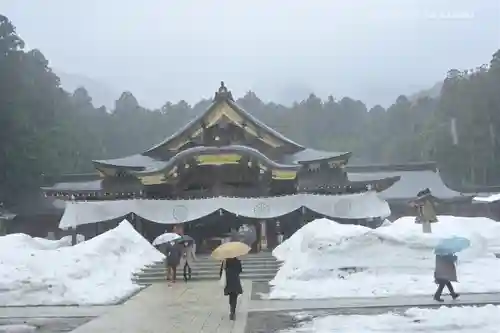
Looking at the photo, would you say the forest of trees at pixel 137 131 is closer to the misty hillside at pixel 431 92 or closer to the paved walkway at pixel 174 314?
the misty hillside at pixel 431 92

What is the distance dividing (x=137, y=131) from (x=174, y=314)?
66.7 metres

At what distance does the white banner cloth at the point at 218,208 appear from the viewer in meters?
25.2

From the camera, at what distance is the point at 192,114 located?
94.4 meters

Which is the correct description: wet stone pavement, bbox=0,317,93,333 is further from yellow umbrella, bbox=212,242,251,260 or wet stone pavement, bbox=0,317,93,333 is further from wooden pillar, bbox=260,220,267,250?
wooden pillar, bbox=260,220,267,250

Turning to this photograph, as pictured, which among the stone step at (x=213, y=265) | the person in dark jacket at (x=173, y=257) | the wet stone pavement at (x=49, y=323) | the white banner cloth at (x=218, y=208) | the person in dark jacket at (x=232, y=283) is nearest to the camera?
the wet stone pavement at (x=49, y=323)

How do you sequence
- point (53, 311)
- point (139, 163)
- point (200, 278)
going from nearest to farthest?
point (53, 311)
point (200, 278)
point (139, 163)

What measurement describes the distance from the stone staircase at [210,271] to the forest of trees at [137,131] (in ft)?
80.8

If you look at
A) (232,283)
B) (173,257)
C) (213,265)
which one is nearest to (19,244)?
(173,257)

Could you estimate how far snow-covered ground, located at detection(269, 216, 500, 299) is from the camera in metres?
14.3

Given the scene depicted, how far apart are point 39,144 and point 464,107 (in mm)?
33734

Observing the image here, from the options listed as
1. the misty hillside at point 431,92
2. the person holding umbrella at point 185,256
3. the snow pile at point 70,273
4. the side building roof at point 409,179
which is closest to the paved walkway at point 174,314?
the snow pile at point 70,273

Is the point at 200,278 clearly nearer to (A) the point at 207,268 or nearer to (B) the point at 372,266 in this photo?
(A) the point at 207,268

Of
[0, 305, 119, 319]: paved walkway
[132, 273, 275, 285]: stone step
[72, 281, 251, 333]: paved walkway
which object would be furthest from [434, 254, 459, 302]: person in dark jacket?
[0, 305, 119, 319]: paved walkway

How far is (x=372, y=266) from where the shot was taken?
15.7 meters
